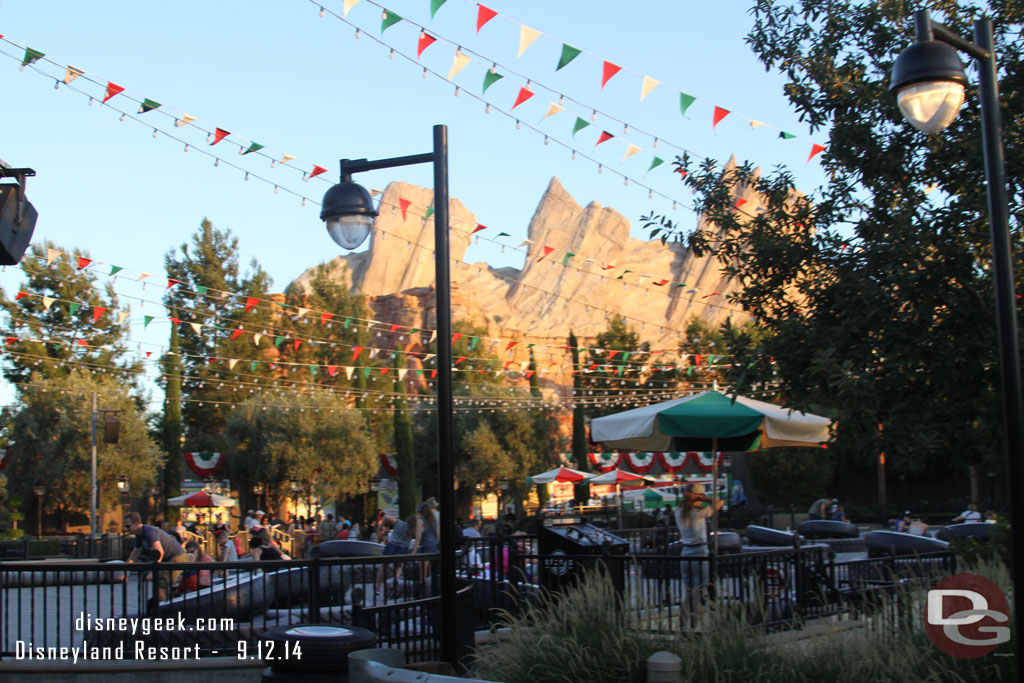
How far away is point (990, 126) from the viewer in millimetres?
5055

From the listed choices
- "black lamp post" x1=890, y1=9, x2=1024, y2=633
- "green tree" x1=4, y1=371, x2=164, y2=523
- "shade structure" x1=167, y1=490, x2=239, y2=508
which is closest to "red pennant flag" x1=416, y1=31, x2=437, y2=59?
"black lamp post" x1=890, y1=9, x2=1024, y2=633

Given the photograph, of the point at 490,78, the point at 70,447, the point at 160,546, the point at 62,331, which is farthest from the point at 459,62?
the point at 62,331

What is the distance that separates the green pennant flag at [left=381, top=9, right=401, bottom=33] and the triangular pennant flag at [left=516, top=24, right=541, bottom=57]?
146 cm

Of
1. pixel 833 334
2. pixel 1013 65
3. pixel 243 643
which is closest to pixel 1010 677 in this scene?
pixel 833 334

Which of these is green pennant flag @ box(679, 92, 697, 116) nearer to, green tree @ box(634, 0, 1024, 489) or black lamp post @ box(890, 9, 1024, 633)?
green tree @ box(634, 0, 1024, 489)

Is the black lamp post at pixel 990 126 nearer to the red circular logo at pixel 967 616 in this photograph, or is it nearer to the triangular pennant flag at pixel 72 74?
the red circular logo at pixel 967 616

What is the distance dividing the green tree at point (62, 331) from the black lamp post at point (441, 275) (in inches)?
1499

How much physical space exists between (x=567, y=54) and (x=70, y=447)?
33528mm

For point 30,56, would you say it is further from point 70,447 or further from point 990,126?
point 70,447

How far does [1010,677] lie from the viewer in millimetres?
5367

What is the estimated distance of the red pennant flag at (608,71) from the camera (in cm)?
1128

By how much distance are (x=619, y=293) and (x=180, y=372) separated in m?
68.3

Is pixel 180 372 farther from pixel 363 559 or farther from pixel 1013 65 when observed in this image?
pixel 1013 65

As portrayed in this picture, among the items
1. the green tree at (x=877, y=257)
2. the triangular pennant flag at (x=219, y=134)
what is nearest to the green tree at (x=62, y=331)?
the triangular pennant flag at (x=219, y=134)
